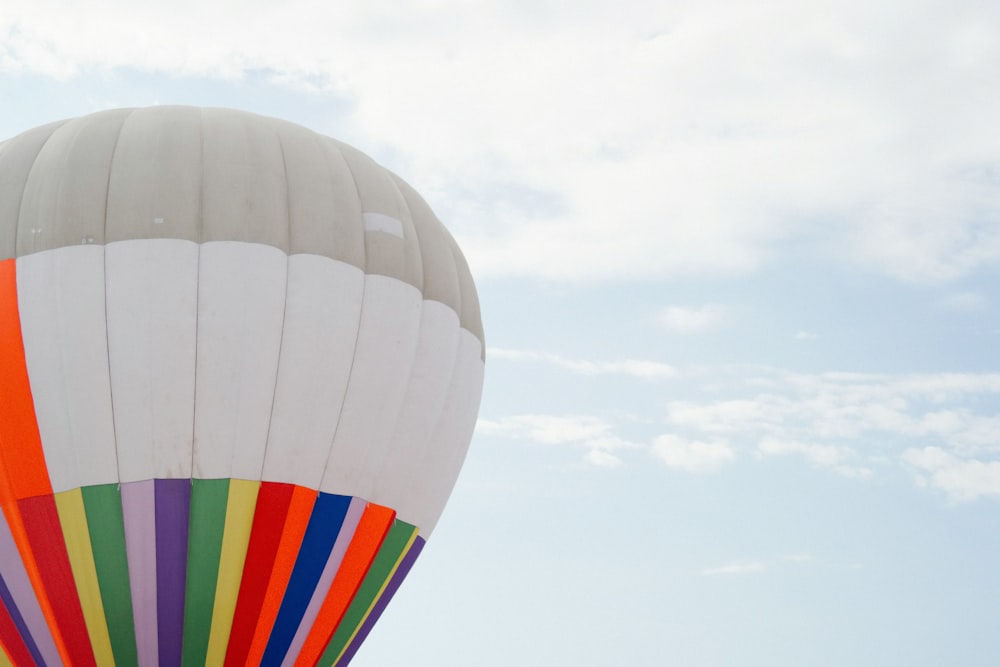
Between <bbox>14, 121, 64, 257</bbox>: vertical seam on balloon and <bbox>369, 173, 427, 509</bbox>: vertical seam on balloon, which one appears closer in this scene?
<bbox>14, 121, 64, 257</bbox>: vertical seam on balloon

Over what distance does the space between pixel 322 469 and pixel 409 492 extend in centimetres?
110

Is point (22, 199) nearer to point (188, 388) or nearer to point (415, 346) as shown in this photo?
point (188, 388)

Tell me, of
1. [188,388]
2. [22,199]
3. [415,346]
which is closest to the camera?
[188,388]

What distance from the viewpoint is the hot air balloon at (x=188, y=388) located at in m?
12.1

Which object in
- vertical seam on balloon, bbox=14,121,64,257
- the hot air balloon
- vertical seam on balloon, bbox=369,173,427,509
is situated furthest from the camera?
vertical seam on balloon, bbox=369,173,427,509

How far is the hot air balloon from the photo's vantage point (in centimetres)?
1205

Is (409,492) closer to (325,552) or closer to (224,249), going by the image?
(325,552)

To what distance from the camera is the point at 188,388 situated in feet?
39.6

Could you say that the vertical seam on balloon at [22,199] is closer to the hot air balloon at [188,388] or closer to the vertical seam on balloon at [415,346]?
the hot air balloon at [188,388]

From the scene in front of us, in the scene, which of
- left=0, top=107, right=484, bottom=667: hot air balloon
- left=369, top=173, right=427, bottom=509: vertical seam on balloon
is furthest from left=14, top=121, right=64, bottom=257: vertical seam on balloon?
left=369, top=173, right=427, bottom=509: vertical seam on balloon

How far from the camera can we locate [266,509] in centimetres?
1245

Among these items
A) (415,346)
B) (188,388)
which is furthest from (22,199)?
(415,346)

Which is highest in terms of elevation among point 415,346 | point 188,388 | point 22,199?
point 22,199

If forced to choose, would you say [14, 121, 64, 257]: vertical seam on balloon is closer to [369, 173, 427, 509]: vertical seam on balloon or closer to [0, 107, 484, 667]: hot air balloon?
[0, 107, 484, 667]: hot air balloon
